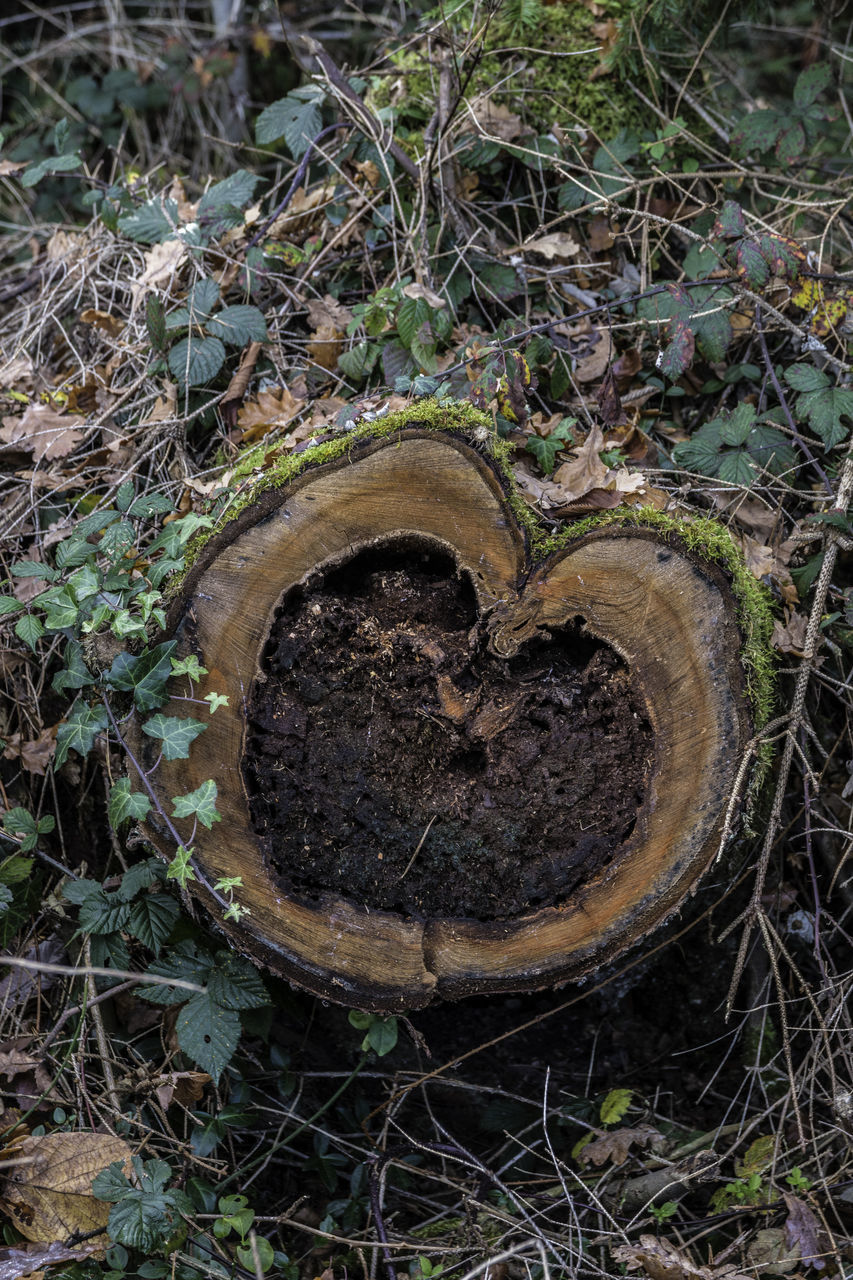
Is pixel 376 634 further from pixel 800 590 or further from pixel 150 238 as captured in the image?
pixel 150 238

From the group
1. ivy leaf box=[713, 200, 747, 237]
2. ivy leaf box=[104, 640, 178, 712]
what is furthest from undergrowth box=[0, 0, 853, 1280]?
ivy leaf box=[713, 200, 747, 237]

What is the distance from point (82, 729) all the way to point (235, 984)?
0.65m

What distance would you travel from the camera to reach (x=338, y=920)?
185 centimetres

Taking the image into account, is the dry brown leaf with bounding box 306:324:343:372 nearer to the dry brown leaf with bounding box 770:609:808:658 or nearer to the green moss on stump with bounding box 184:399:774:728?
the green moss on stump with bounding box 184:399:774:728

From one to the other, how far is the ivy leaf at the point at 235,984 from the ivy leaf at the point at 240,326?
1.69 meters

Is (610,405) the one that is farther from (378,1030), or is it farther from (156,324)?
(378,1030)

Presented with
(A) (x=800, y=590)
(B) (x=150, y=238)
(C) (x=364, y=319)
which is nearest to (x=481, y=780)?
(A) (x=800, y=590)

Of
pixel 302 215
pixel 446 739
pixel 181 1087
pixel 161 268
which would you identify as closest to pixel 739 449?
pixel 446 739

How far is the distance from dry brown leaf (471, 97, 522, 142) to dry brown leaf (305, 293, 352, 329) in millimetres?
786

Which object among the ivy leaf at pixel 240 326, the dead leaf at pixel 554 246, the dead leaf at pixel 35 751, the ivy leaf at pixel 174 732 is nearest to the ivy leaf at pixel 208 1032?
the ivy leaf at pixel 174 732

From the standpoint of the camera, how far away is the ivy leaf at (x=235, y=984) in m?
1.93

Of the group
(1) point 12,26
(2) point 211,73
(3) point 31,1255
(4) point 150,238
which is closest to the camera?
(3) point 31,1255

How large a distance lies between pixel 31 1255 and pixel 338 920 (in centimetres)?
89

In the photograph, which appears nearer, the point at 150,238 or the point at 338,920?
the point at 338,920
